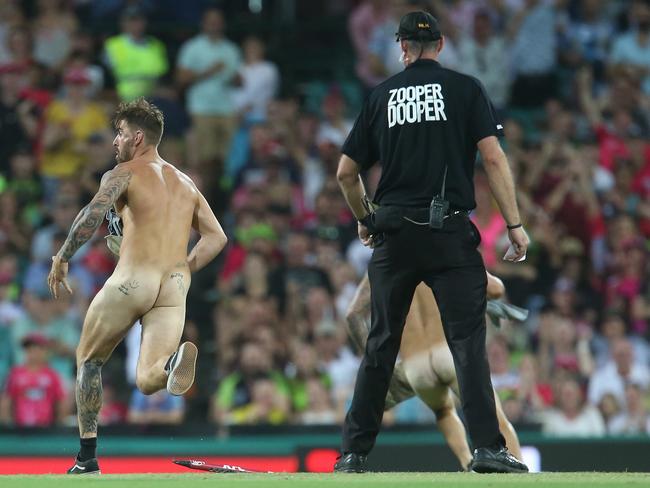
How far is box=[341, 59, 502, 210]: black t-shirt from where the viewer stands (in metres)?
8.29

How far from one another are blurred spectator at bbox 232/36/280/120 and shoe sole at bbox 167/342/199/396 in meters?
8.79

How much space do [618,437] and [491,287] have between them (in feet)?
10.1

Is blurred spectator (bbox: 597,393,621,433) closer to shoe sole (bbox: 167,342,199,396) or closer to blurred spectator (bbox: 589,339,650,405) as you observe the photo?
blurred spectator (bbox: 589,339,650,405)

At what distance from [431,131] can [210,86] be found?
9.10 m

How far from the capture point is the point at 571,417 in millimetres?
13820

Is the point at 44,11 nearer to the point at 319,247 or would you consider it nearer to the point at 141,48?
the point at 141,48

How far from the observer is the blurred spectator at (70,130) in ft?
53.3

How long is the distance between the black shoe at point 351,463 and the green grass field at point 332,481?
404mm

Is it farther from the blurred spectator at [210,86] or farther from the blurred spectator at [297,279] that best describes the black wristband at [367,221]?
the blurred spectator at [210,86]

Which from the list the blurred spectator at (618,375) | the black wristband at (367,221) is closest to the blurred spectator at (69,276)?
the blurred spectator at (618,375)

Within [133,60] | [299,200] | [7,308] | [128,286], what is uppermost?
[133,60]

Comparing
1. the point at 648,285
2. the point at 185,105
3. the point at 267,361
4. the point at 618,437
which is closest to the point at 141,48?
the point at 185,105

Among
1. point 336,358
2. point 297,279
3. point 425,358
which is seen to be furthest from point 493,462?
point 297,279

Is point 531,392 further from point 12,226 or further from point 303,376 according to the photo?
point 12,226
